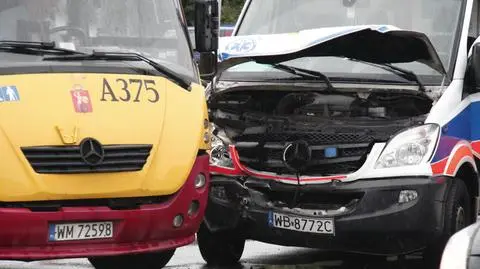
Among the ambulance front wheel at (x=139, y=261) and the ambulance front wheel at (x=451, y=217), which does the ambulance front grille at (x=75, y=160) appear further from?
the ambulance front wheel at (x=451, y=217)

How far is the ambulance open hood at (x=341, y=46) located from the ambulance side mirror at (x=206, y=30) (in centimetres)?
15

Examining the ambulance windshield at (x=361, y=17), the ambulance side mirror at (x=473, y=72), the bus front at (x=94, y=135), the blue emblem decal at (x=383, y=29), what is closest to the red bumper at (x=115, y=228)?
the bus front at (x=94, y=135)

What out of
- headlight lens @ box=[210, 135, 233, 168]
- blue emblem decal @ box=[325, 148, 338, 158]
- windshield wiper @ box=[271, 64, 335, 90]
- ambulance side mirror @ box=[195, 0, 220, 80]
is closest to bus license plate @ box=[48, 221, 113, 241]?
headlight lens @ box=[210, 135, 233, 168]

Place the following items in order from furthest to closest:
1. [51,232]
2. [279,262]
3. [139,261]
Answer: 1. [279,262]
2. [139,261]
3. [51,232]

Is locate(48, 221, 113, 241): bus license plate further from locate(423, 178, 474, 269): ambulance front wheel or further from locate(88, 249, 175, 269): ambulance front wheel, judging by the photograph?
locate(423, 178, 474, 269): ambulance front wheel

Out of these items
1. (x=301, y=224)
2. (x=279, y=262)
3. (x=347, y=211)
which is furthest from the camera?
(x=279, y=262)

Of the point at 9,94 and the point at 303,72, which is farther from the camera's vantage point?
the point at 303,72

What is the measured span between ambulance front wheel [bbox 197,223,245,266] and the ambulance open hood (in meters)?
1.48

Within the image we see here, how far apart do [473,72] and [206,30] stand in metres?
2.08

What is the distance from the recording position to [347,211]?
Result: 22.2 ft

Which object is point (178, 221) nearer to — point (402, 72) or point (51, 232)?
point (51, 232)

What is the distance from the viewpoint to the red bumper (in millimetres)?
5875

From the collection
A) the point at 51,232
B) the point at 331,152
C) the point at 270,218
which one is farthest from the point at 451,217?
the point at 51,232

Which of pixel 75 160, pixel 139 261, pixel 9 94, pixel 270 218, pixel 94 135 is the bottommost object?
pixel 139 261
